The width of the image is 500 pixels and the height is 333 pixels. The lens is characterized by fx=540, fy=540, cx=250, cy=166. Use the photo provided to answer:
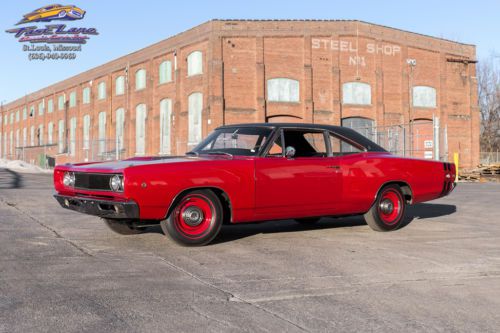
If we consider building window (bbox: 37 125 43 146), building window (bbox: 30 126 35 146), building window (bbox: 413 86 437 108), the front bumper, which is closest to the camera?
the front bumper

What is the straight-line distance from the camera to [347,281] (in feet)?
14.6

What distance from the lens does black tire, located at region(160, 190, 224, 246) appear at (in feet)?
19.2

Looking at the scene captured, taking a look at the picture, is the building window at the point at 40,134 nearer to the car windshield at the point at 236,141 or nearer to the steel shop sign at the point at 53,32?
the steel shop sign at the point at 53,32

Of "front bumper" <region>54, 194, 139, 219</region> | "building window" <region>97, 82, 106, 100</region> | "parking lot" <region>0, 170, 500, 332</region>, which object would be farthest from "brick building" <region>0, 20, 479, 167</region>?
"front bumper" <region>54, 194, 139, 219</region>

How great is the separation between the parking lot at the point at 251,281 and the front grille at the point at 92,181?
2.15ft

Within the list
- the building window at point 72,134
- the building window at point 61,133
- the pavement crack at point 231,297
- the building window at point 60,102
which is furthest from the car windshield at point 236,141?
the building window at point 60,102

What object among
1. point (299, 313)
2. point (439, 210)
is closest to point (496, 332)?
point (299, 313)

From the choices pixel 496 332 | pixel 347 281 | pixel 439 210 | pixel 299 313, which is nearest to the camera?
pixel 496 332

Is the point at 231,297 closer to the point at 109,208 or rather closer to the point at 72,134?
the point at 109,208

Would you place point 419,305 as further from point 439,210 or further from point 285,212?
point 439,210

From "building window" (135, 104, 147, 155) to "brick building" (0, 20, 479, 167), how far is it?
0.25 ft

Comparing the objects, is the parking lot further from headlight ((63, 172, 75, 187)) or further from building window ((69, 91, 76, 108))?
building window ((69, 91, 76, 108))

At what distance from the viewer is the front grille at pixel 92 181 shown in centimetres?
578

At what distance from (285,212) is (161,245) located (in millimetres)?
1531
